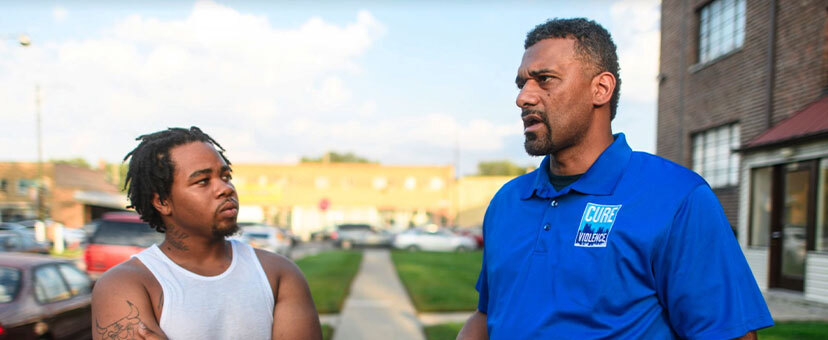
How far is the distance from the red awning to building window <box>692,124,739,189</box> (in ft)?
5.04

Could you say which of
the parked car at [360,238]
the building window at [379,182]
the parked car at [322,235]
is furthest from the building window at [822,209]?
the building window at [379,182]

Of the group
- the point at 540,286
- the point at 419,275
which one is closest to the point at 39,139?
the point at 419,275

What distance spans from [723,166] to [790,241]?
2.79 m

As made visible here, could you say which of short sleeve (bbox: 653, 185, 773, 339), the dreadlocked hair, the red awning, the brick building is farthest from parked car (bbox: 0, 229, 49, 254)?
short sleeve (bbox: 653, 185, 773, 339)

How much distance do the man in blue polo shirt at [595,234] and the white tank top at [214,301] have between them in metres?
0.82

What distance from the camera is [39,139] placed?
32.4m

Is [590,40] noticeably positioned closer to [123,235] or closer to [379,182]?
[123,235]

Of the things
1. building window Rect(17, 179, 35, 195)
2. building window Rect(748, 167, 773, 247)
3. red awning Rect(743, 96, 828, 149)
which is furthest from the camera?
building window Rect(17, 179, 35, 195)

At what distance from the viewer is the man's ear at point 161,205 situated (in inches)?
91.9

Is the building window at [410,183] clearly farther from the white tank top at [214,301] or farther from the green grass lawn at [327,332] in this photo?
the white tank top at [214,301]

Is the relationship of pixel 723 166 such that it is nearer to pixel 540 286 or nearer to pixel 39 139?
pixel 540 286

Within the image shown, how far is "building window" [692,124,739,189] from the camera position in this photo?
12578 mm

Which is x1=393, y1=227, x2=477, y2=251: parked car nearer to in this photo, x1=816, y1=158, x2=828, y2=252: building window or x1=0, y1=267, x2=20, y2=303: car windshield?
x1=816, y1=158, x2=828, y2=252: building window

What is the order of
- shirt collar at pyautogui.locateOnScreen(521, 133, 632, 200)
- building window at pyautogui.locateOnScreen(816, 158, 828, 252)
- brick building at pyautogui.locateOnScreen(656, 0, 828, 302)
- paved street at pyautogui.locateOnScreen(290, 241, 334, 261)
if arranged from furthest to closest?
paved street at pyautogui.locateOnScreen(290, 241, 334, 261) < brick building at pyautogui.locateOnScreen(656, 0, 828, 302) < building window at pyautogui.locateOnScreen(816, 158, 828, 252) < shirt collar at pyautogui.locateOnScreen(521, 133, 632, 200)
